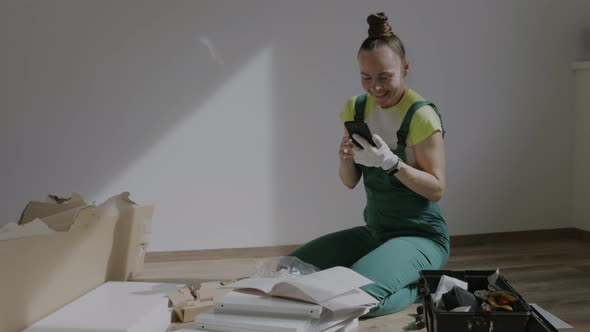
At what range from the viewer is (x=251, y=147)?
2797 millimetres

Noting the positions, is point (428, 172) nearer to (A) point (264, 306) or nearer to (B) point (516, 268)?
(A) point (264, 306)

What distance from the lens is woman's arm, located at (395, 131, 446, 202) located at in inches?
72.3

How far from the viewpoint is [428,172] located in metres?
1.90

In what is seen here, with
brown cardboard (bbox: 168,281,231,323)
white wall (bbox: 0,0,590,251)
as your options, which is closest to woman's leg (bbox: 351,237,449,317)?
brown cardboard (bbox: 168,281,231,323)

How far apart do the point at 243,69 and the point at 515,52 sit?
1.25 m

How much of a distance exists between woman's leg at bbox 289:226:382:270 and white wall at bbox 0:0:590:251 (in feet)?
2.67

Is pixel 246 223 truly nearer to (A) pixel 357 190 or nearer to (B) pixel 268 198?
(B) pixel 268 198

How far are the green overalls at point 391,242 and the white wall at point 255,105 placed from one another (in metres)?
0.79

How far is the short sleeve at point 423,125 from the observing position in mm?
1888

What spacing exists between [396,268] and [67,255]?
0.85 metres

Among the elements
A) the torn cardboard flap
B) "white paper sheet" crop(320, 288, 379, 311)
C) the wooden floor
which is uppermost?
the torn cardboard flap

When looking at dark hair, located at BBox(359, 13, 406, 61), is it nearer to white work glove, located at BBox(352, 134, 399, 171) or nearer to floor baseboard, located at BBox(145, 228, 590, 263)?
white work glove, located at BBox(352, 134, 399, 171)

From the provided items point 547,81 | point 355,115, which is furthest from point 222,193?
point 547,81

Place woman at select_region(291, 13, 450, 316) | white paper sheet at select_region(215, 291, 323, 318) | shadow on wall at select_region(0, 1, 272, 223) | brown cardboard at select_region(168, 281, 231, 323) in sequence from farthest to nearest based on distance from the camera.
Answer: shadow on wall at select_region(0, 1, 272, 223)
woman at select_region(291, 13, 450, 316)
brown cardboard at select_region(168, 281, 231, 323)
white paper sheet at select_region(215, 291, 323, 318)
